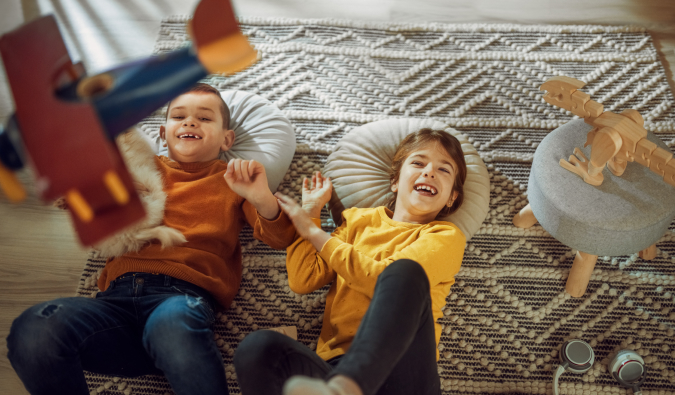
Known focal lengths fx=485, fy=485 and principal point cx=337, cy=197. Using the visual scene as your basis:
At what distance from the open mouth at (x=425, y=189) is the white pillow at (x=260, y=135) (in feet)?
1.43

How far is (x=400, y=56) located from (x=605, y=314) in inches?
43.8

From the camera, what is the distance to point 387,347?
2.72ft

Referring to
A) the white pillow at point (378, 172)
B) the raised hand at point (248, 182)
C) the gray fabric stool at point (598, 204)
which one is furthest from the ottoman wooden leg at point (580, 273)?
the raised hand at point (248, 182)

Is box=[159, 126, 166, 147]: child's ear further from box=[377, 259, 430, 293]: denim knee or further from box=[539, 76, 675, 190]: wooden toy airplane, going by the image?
box=[539, 76, 675, 190]: wooden toy airplane

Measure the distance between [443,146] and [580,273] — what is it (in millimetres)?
517

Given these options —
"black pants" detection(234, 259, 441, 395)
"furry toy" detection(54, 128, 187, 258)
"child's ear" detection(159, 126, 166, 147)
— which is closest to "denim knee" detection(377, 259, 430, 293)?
"black pants" detection(234, 259, 441, 395)

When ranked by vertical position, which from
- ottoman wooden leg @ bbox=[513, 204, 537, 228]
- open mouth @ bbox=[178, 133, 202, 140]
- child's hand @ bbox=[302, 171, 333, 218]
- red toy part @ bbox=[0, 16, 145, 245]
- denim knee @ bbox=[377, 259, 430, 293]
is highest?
red toy part @ bbox=[0, 16, 145, 245]

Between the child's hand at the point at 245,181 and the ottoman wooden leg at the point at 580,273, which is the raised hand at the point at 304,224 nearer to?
the child's hand at the point at 245,181

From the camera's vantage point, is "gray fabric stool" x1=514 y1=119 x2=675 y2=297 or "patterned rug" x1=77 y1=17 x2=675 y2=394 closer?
"gray fabric stool" x1=514 y1=119 x2=675 y2=297

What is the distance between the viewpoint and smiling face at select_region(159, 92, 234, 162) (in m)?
1.25

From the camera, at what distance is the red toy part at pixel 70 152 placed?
0.42 m

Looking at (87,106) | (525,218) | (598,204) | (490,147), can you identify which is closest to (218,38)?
(87,106)

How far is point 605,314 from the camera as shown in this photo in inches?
53.0

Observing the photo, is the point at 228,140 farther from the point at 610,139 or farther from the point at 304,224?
the point at 610,139
